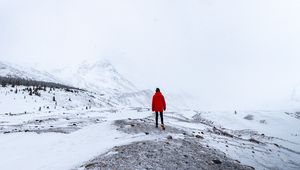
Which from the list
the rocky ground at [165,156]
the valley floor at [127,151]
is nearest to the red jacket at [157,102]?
the valley floor at [127,151]

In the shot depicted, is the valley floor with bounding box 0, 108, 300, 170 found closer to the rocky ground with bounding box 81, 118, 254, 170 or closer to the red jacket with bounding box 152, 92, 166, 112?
the rocky ground with bounding box 81, 118, 254, 170

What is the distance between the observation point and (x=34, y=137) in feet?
82.4

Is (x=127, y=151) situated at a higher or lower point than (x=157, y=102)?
lower

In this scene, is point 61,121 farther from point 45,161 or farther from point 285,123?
point 285,123

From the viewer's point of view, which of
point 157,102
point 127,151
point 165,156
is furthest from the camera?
point 157,102

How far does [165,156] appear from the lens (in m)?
17.9

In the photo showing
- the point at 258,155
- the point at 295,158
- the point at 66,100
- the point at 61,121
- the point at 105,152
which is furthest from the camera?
the point at 66,100

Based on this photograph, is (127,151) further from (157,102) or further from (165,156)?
(157,102)

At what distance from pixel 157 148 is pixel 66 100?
43.9 metres

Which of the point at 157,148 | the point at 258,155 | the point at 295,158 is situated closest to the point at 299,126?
the point at 295,158

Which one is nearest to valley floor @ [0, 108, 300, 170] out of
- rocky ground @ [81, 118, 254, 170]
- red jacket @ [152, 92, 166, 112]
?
rocky ground @ [81, 118, 254, 170]

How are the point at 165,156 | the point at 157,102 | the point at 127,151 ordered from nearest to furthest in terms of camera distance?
the point at 165,156 < the point at 127,151 < the point at 157,102

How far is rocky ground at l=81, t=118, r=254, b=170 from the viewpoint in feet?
54.1

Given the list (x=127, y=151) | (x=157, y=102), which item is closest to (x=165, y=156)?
(x=127, y=151)
